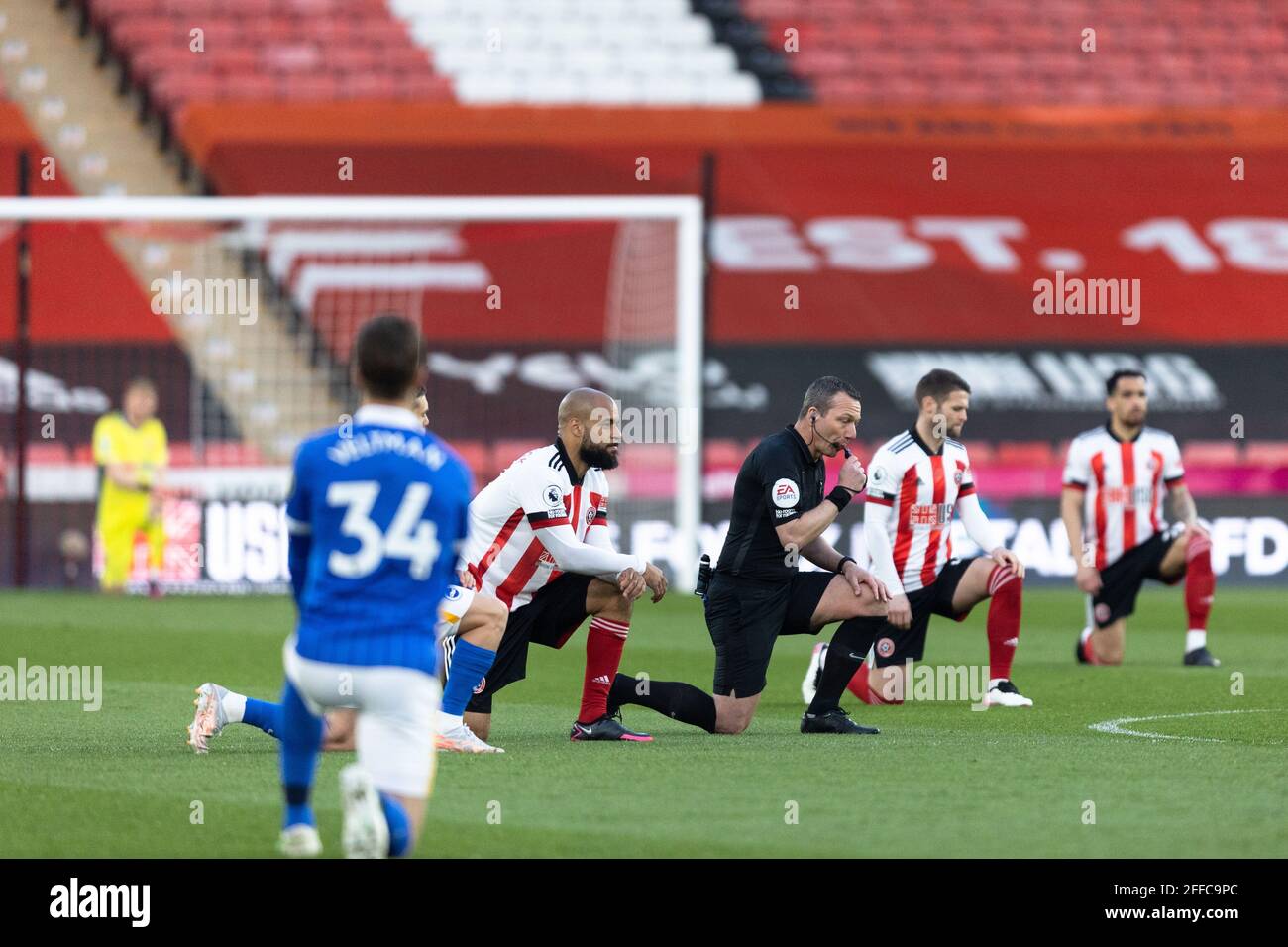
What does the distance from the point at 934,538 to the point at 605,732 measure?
101 inches

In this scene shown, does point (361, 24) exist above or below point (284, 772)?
above

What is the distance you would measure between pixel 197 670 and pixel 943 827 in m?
6.29

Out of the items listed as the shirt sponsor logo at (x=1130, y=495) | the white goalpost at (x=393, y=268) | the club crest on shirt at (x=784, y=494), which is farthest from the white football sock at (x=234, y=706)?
the white goalpost at (x=393, y=268)

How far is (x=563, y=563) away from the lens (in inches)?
319

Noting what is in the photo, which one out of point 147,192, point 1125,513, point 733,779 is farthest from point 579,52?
point 733,779

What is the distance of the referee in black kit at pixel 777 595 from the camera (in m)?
8.32

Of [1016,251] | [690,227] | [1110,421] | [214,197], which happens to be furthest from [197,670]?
[1016,251]

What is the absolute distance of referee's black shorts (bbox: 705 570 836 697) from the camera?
8.45 m

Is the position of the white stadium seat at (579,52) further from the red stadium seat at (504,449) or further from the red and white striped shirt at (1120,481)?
the red and white striped shirt at (1120,481)

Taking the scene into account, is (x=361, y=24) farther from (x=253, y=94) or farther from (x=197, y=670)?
(x=197, y=670)

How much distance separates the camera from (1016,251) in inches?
761

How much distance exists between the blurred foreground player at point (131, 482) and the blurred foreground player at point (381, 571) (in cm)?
1213

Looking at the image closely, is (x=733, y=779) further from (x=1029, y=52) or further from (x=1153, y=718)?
(x=1029, y=52)

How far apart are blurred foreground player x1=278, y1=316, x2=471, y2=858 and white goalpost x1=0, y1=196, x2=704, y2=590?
11041 mm
